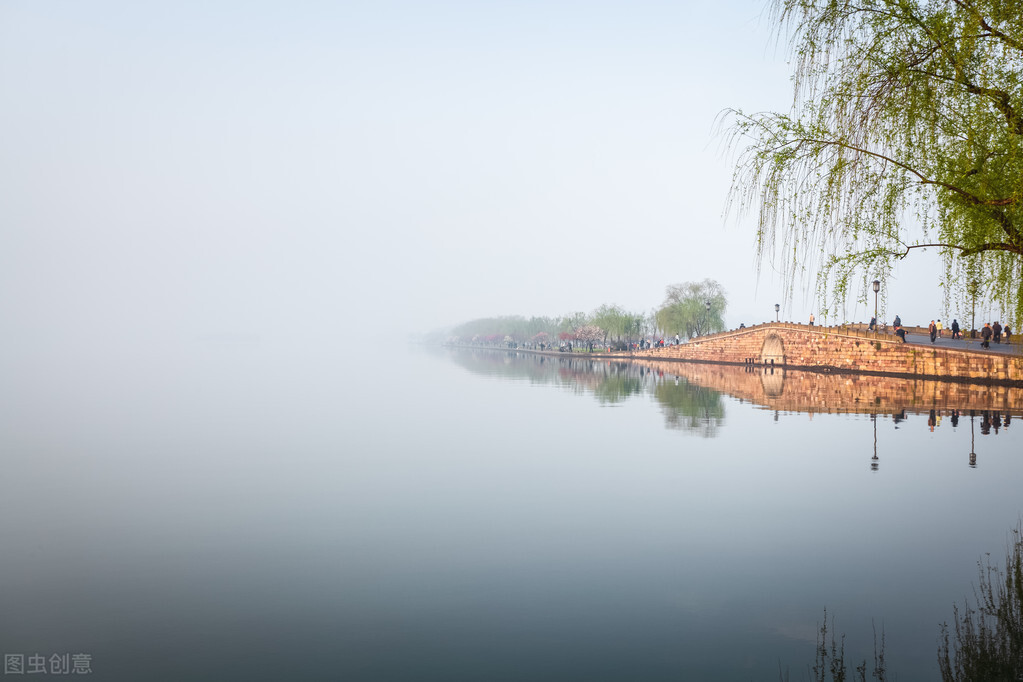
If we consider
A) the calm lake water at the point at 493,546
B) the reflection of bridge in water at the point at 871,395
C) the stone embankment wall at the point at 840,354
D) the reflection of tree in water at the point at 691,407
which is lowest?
the calm lake water at the point at 493,546

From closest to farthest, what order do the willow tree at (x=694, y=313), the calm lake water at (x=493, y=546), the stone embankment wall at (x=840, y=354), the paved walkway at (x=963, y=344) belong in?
the calm lake water at (x=493, y=546) → the stone embankment wall at (x=840, y=354) → the paved walkway at (x=963, y=344) → the willow tree at (x=694, y=313)

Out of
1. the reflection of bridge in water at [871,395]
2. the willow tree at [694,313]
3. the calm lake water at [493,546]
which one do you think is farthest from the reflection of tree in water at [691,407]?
the willow tree at [694,313]

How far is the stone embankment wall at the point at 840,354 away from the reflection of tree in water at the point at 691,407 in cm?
788

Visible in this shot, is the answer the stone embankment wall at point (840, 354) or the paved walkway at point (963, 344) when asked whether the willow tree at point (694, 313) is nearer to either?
the stone embankment wall at point (840, 354)

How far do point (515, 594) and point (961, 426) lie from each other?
18597 mm

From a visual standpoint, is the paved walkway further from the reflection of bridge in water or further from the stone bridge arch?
the stone bridge arch

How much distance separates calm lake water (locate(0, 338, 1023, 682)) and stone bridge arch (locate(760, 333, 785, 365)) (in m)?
42.9

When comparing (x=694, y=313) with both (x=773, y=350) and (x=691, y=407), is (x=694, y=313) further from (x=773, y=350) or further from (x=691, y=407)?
(x=691, y=407)

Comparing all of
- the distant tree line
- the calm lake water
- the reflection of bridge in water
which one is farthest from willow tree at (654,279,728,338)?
the calm lake water

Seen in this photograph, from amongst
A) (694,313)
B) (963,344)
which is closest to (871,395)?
(963,344)

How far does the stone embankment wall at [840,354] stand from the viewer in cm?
3862

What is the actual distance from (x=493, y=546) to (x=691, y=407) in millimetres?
20179

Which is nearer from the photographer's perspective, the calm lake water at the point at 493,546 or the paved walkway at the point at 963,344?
the calm lake water at the point at 493,546

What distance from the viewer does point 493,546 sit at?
9.77 metres
